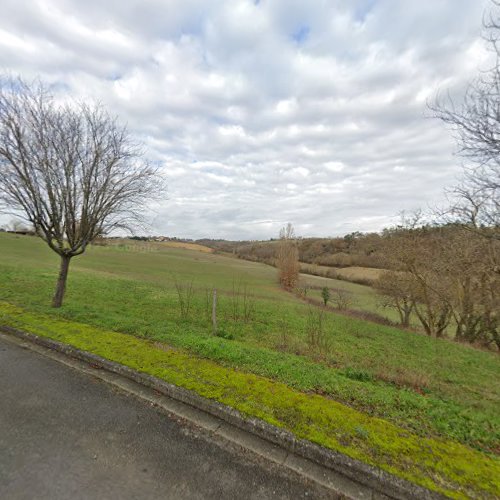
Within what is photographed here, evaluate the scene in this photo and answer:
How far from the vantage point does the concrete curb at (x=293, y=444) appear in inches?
86.4

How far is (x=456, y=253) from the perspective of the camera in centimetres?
1254

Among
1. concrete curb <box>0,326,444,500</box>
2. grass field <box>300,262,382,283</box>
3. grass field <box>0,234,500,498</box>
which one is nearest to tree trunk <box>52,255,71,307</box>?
grass field <box>0,234,500,498</box>

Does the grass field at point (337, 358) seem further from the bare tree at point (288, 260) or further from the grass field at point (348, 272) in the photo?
the grass field at point (348, 272)

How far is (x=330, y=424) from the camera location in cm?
288

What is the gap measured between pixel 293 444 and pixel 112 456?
1801 mm

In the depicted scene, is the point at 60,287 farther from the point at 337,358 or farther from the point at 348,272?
the point at 348,272

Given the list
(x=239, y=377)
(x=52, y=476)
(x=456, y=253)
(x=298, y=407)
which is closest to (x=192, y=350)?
(x=239, y=377)

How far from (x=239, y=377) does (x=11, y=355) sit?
4.05 metres

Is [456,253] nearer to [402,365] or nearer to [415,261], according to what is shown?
[415,261]

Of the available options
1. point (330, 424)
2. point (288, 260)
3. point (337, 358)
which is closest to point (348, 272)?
point (288, 260)

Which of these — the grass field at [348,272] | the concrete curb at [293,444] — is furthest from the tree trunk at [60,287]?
the grass field at [348,272]

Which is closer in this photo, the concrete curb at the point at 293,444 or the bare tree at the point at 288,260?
the concrete curb at the point at 293,444

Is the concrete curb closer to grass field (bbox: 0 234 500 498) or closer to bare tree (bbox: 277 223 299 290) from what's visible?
grass field (bbox: 0 234 500 498)

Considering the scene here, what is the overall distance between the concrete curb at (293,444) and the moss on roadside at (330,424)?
0.22ft
